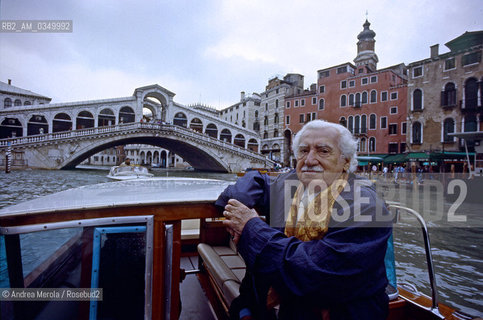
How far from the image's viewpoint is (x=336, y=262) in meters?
0.90

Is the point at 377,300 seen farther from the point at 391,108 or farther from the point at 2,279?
the point at 391,108

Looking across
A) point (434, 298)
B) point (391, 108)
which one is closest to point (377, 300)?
point (434, 298)

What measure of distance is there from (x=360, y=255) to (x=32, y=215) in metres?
1.31

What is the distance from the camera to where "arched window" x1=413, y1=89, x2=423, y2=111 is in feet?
65.9

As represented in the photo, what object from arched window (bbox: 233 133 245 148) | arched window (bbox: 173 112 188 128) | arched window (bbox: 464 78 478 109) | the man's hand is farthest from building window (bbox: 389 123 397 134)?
the man's hand

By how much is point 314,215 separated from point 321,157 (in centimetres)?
35

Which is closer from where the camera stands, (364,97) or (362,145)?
(364,97)

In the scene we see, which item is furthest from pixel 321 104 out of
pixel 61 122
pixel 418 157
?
pixel 61 122

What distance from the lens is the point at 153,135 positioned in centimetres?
2252

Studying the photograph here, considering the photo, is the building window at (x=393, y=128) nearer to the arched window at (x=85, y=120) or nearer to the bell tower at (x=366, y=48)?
the bell tower at (x=366, y=48)

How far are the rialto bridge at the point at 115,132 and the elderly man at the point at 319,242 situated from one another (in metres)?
21.8

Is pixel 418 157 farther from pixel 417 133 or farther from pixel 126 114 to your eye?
pixel 126 114

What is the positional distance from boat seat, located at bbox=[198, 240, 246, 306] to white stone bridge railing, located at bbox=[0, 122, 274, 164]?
20.2 m

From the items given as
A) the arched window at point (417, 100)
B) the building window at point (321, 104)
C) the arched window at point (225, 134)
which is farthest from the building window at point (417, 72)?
the arched window at point (225, 134)
